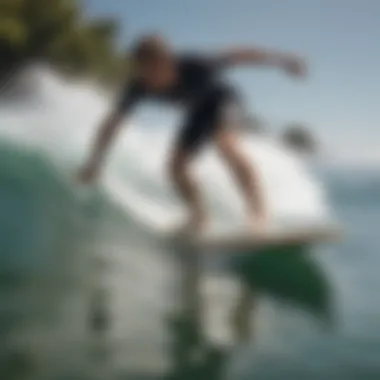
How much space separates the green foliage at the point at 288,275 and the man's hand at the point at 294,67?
345 mm

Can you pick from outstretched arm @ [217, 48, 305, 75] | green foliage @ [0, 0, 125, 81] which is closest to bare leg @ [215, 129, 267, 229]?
outstretched arm @ [217, 48, 305, 75]

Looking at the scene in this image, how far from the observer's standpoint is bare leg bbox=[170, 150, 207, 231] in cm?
179

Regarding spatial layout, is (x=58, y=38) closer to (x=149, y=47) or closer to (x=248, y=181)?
(x=149, y=47)

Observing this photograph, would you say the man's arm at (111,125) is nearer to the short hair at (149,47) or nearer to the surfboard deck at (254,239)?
the short hair at (149,47)

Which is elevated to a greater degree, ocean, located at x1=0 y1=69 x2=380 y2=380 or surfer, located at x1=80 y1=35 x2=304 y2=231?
surfer, located at x1=80 y1=35 x2=304 y2=231

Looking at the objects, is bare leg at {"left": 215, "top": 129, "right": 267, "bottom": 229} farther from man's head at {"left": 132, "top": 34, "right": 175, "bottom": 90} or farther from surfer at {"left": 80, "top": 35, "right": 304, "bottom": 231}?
man's head at {"left": 132, "top": 34, "right": 175, "bottom": 90}

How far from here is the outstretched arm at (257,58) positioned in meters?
1.80

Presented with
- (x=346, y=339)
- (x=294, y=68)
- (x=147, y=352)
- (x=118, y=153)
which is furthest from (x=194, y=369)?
(x=294, y=68)

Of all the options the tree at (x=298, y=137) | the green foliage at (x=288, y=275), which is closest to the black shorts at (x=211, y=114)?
the tree at (x=298, y=137)

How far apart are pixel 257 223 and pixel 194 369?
31 centimetres

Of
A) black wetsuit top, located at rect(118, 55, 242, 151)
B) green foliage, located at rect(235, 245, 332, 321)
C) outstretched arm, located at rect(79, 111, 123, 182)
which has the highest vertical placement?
black wetsuit top, located at rect(118, 55, 242, 151)

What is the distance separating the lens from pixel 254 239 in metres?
1.80

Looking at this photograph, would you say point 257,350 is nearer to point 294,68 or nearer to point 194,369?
point 194,369

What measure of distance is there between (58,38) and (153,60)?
199 millimetres
